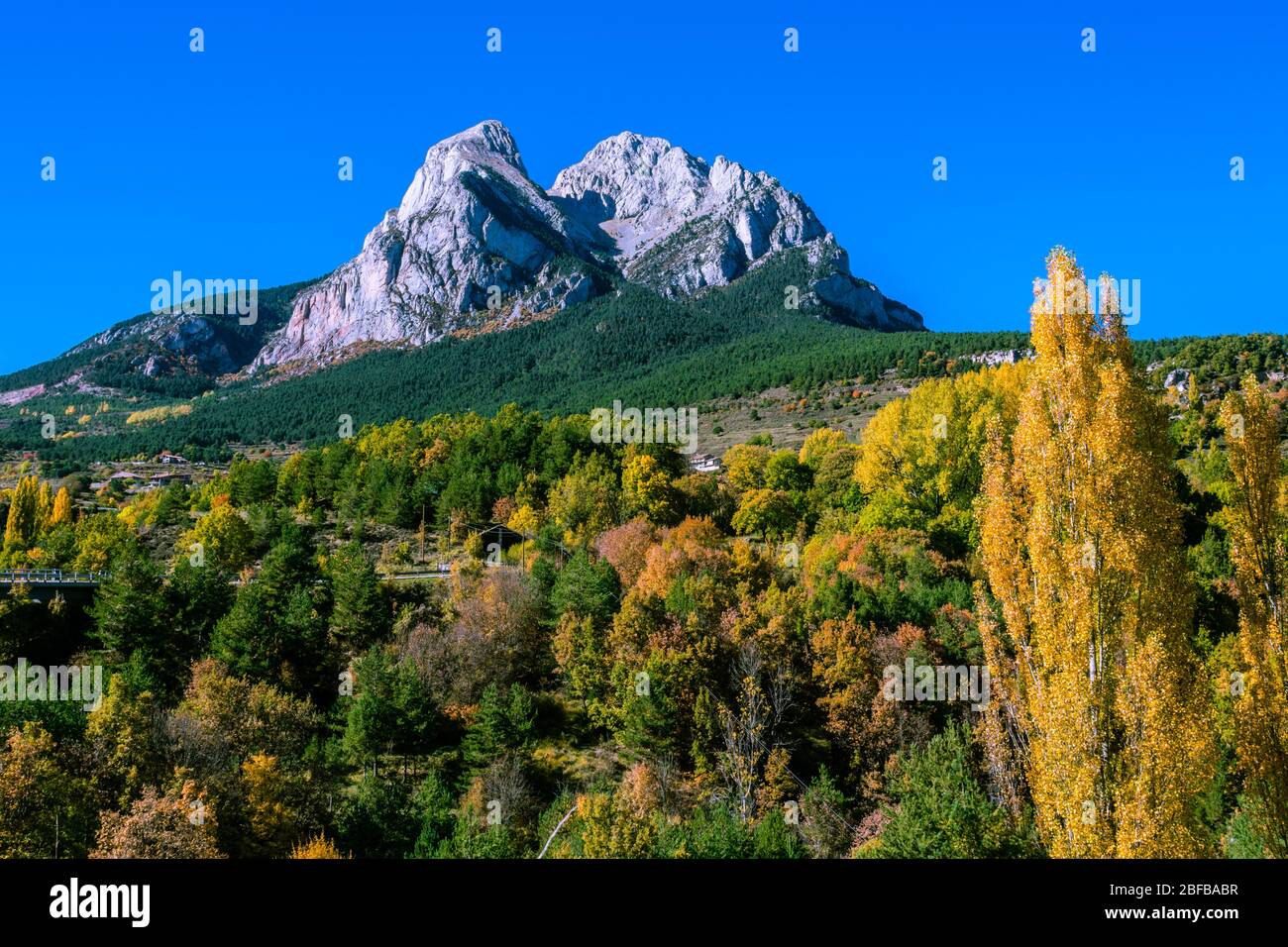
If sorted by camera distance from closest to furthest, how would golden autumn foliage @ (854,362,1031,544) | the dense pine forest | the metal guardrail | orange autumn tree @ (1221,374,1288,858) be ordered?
orange autumn tree @ (1221,374,1288,858)
the dense pine forest
the metal guardrail
golden autumn foliage @ (854,362,1031,544)

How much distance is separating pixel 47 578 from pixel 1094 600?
195 ft

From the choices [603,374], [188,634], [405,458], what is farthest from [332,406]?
[188,634]

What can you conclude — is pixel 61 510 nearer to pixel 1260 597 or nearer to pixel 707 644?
pixel 707 644

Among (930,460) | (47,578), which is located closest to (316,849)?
(47,578)

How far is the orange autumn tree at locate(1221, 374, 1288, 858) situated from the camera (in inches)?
568

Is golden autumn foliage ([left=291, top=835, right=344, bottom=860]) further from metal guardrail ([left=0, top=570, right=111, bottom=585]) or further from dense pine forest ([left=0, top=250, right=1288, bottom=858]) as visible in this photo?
metal guardrail ([left=0, top=570, right=111, bottom=585])

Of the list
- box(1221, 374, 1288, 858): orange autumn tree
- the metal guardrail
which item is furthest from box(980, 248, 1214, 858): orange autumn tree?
the metal guardrail

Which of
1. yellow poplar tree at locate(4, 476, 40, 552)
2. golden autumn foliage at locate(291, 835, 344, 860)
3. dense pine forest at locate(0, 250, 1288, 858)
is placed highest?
yellow poplar tree at locate(4, 476, 40, 552)

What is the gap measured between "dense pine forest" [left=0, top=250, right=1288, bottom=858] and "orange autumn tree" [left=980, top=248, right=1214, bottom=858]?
0.06 m

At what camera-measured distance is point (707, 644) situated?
41.2 meters

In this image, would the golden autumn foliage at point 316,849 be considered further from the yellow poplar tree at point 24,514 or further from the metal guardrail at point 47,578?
the yellow poplar tree at point 24,514

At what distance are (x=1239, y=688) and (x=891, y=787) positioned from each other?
18.9 metres

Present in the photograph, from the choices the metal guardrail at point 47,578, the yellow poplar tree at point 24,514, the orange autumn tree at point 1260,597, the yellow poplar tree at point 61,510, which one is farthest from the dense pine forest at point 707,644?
the yellow poplar tree at point 61,510
